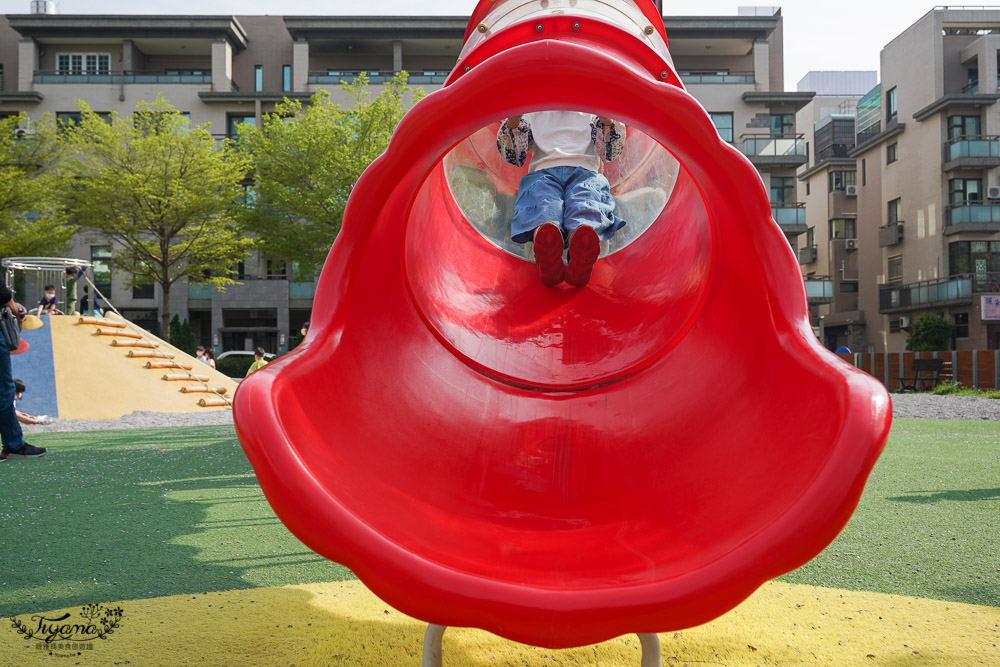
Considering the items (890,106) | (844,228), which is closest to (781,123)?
(890,106)

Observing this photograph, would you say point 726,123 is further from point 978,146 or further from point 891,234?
point 978,146

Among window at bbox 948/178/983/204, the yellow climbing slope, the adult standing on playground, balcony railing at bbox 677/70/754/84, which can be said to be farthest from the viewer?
balcony railing at bbox 677/70/754/84

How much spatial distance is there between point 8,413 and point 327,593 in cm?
484

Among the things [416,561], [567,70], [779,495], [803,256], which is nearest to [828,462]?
[779,495]

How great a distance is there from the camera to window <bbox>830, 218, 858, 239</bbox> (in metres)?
31.7

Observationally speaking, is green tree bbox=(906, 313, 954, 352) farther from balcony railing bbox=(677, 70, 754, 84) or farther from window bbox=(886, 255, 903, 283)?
balcony railing bbox=(677, 70, 754, 84)

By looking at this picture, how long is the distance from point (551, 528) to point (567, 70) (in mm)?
1380

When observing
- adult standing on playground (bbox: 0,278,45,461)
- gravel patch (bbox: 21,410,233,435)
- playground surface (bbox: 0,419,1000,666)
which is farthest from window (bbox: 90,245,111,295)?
playground surface (bbox: 0,419,1000,666)

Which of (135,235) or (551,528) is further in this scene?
(135,235)

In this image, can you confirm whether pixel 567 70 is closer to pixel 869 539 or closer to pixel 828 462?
pixel 828 462

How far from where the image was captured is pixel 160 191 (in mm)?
20906

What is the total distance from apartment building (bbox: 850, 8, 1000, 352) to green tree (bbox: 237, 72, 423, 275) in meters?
19.3

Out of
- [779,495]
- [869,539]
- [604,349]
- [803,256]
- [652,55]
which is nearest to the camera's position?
[779,495]

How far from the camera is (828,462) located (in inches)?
62.1
